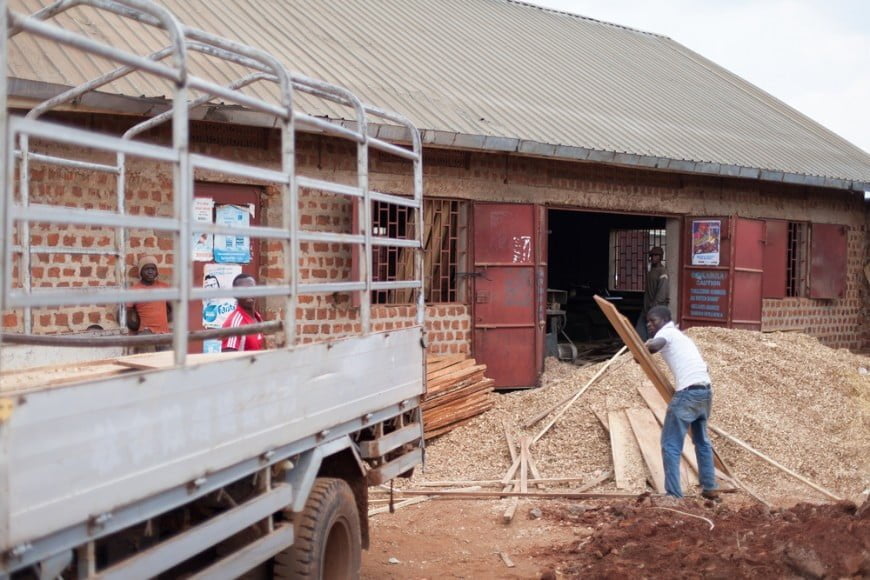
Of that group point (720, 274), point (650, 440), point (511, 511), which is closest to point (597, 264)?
point (720, 274)

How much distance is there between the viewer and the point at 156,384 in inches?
140

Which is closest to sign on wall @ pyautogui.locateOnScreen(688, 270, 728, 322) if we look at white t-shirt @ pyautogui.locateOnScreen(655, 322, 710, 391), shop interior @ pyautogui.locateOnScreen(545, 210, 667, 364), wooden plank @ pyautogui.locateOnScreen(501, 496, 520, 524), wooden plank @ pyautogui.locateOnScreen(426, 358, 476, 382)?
shop interior @ pyautogui.locateOnScreen(545, 210, 667, 364)

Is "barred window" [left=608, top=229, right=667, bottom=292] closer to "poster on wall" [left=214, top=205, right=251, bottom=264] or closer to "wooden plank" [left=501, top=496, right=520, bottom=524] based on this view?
"poster on wall" [left=214, top=205, right=251, bottom=264]

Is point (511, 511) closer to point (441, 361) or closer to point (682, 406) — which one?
point (682, 406)

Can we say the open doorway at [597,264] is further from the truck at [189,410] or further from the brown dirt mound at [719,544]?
the truck at [189,410]

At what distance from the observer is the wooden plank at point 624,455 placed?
9.46m

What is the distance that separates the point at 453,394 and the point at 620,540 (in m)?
4.48

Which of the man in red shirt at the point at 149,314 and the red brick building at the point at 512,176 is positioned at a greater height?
the red brick building at the point at 512,176

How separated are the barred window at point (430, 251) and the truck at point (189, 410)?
5434 mm

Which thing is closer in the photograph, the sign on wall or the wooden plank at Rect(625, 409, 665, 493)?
the wooden plank at Rect(625, 409, 665, 493)

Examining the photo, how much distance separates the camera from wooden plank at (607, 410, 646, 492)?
9461 mm

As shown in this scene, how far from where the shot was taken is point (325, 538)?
517cm

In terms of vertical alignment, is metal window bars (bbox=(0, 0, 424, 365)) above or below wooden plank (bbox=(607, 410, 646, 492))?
above

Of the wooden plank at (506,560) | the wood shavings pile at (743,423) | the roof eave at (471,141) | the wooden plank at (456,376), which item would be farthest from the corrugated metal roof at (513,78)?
the wooden plank at (506,560)
